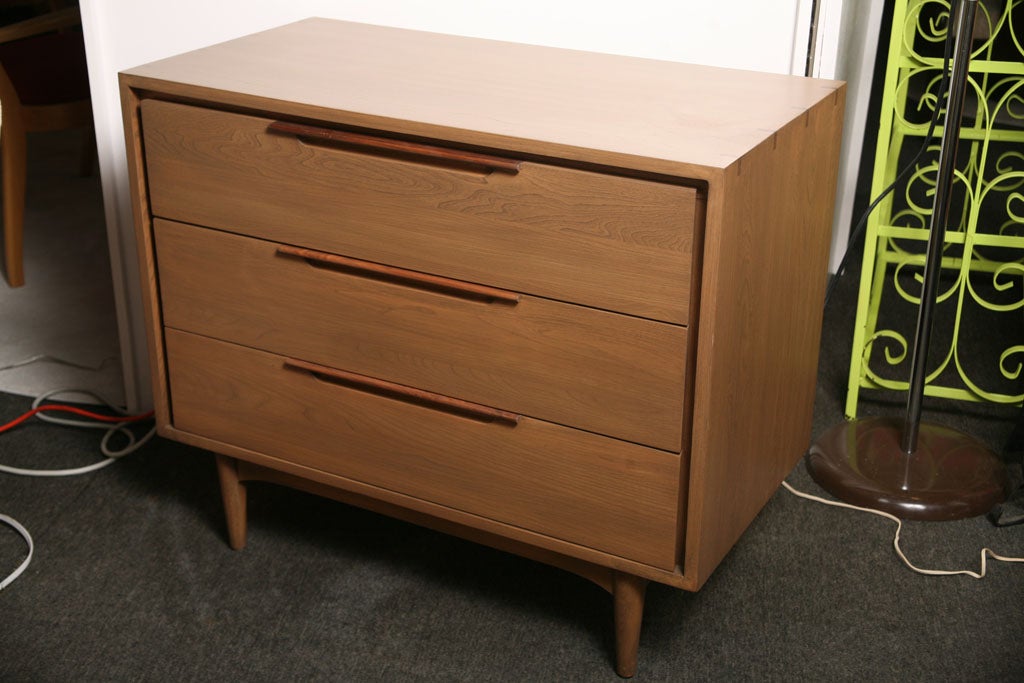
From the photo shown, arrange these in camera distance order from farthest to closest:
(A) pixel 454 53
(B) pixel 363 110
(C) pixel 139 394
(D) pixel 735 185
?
(C) pixel 139 394 → (A) pixel 454 53 → (B) pixel 363 110 → (D) pixel 735 185

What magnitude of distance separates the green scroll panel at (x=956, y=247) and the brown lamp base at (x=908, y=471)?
102 millimetres

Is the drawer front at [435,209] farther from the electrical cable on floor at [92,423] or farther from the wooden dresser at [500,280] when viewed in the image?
the electrical cable on floor at [92,423]

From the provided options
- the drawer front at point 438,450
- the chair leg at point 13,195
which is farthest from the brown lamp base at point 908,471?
the chair leg at point 13,195

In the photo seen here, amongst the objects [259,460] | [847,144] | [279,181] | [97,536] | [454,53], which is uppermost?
[454,53]

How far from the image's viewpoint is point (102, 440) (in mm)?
2021

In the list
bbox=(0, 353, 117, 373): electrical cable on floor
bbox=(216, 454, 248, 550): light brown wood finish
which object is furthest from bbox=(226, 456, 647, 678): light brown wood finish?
bbox=(0, 353, 117, 373): electrical cable on floor

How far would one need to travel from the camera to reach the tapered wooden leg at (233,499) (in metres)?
1.71

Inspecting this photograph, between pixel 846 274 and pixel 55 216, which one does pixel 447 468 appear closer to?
pixel 846 274

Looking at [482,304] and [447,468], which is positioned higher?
[482,304]

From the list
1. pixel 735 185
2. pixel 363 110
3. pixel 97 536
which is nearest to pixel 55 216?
pixel 97 536

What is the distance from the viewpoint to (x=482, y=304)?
135cm

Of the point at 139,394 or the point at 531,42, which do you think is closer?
the point at 531,42

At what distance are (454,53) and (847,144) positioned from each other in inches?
47.3

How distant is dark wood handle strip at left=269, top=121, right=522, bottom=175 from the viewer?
50.0 inches
